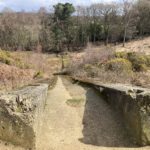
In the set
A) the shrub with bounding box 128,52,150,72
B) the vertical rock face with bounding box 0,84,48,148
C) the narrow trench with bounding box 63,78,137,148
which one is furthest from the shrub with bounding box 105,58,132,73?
the vertical rock face with bounding box 0,84,48,148

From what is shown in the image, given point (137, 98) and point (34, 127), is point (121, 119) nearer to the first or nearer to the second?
point (137, 98)

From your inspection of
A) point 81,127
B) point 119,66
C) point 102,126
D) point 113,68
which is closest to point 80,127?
point 81,127

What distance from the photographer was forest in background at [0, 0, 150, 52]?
146 feet

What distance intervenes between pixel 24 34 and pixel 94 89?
31.6m

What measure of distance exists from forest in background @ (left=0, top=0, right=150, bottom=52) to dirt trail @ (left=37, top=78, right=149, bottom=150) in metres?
33.1

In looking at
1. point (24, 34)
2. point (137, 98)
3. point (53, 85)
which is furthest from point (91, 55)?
point (24, 34)

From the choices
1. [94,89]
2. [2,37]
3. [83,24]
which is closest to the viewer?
[94,89]

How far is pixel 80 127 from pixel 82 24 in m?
39.5

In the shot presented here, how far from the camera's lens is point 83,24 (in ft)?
156

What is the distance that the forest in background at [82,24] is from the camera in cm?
4450

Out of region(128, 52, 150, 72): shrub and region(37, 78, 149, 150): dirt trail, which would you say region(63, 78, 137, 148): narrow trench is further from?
region(128, 52, 150, 72): shrub

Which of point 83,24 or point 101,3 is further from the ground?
point 101,3

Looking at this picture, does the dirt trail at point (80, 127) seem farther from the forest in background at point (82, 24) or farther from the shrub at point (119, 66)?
the forest in background at point (82, 24)

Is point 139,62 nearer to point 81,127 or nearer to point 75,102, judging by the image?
point 75,102
